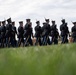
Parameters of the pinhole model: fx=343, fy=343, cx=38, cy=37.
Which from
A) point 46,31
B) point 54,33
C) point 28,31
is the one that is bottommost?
point 54,33

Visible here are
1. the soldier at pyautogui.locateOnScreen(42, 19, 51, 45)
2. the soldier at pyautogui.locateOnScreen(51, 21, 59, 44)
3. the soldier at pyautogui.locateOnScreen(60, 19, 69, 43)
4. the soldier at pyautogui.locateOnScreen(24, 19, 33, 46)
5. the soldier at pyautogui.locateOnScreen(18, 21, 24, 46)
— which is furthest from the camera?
the soldier at pyautogui.locateOnScreen(51, 21, 59, 44)

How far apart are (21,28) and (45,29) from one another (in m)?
1.85

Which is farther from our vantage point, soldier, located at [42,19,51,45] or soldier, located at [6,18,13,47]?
soldier, located at [42,19,51,45]

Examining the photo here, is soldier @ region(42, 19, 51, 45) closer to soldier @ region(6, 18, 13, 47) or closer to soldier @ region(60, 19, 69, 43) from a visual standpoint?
soldier @ region(60, 19, 69, 43)

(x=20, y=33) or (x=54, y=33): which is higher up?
(x=20, y=33)

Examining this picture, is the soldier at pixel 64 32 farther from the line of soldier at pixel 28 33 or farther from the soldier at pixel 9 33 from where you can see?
the soldier at pixel 9 33

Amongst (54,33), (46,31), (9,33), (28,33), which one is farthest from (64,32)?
(9,33)

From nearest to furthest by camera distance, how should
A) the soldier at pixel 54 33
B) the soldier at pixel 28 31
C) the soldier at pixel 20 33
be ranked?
1. the soldier at pixel 28 31
2. the soldier at pixel 20 33
3. the soldier at pixel 54 33

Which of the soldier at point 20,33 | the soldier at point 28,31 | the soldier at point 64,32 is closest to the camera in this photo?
the soldier at point 28,31

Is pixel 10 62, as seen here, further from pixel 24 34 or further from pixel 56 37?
pixel 56 37

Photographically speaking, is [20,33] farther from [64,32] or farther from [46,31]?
[64,32]

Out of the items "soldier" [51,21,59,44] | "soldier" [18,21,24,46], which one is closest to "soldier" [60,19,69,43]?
"soldier" [51,21,59,44]

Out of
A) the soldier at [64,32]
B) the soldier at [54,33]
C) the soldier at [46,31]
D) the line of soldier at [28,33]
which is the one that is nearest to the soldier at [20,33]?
the line of soldier at [28,33]

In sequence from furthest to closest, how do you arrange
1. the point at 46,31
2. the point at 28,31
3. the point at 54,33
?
1. the point at 54,33
2. the point at 46,31
3. the point at 28,31
